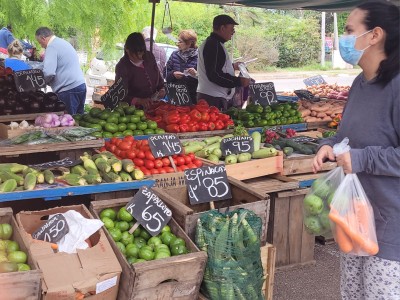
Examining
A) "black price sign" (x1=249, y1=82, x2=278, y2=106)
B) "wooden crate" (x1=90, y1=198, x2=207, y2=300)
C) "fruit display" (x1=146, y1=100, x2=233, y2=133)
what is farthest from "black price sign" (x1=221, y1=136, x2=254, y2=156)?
"black price sign" (x1=249, y1=82, x2=278, y2=106)

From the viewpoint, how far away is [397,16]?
7.77 feet

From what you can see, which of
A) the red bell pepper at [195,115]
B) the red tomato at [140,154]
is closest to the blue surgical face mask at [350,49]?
the red tomato at [140,154]

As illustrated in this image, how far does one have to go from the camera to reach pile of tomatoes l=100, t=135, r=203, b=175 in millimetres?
4309

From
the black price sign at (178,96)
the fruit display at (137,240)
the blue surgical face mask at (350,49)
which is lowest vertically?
the fruit display at (137,240)

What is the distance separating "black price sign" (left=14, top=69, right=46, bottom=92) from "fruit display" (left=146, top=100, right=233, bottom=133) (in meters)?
1.76

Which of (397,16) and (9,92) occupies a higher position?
(397,16)

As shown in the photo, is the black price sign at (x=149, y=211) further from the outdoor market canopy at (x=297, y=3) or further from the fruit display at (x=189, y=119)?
the outdoor market canopy at (x=297, y=3)

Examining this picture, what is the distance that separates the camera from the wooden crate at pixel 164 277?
284 cm

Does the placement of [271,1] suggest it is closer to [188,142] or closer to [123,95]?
[123,95]

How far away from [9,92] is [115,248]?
401 cm

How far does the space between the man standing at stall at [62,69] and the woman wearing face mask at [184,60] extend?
182 cm

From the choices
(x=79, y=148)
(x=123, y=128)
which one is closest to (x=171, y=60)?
(x=123, y=128)

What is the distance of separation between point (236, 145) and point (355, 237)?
8.00 ft

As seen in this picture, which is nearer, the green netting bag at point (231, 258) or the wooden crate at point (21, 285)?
the wooden crate at point (21, 285)
